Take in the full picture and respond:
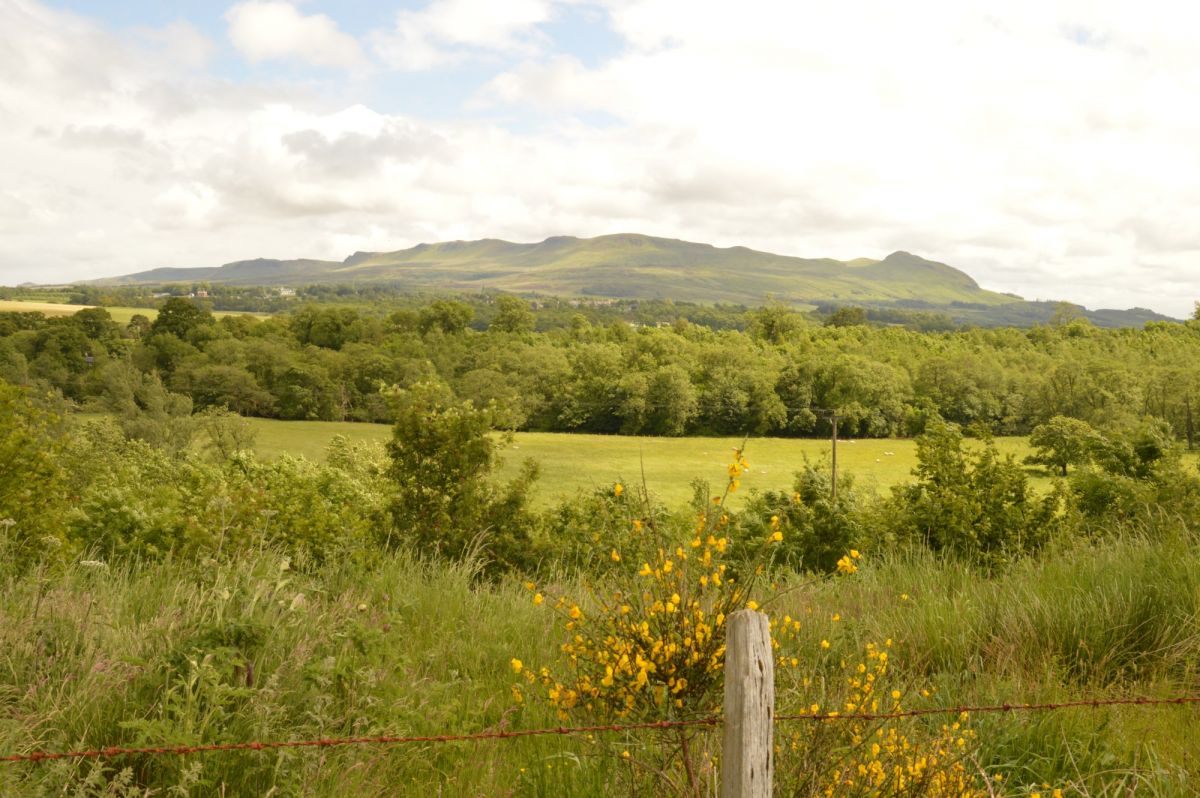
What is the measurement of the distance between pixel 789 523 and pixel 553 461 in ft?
203

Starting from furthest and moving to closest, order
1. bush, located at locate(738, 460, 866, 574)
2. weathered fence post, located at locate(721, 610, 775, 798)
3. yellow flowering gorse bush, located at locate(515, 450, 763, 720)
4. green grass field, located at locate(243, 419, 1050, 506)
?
green grass field, located at locate(243, 419, 1050, 506), bush, located at locate(738, 460, 866, 574), yellow flowering gorse bush, located at locate(515, 450, 763, 720), weathered fence post, located at locate(721, 610, 775, 798)

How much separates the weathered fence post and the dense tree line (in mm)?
79043

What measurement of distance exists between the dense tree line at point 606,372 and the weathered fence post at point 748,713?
259 feet

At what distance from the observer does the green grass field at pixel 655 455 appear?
230 feet

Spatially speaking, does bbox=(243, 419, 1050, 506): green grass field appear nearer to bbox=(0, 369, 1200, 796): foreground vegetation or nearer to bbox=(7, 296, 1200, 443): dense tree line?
bbox=(7, 296, 1200, 443): dense tree line

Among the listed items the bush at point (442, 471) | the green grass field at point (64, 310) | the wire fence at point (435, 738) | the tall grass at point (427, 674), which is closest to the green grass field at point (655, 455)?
the green grass field at point (64, 310)

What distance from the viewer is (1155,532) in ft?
28.9

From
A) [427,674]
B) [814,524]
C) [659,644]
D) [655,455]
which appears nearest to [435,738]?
[659,644]

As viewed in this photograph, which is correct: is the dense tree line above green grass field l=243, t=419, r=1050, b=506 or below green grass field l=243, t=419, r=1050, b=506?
above

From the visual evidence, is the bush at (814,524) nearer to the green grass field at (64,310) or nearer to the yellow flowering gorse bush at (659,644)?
the yellow flowering gorse bush at (659,644)

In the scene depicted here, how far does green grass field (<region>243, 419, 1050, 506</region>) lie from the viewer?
70.2 metres

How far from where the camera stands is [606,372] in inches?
4161

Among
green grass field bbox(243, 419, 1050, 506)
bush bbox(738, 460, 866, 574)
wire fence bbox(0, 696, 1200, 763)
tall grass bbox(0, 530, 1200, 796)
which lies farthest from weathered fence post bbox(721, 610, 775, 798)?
green grass field bbox(243, 419, 1050, 506)

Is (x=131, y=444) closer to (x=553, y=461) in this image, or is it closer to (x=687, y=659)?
(x=553, y=461)
